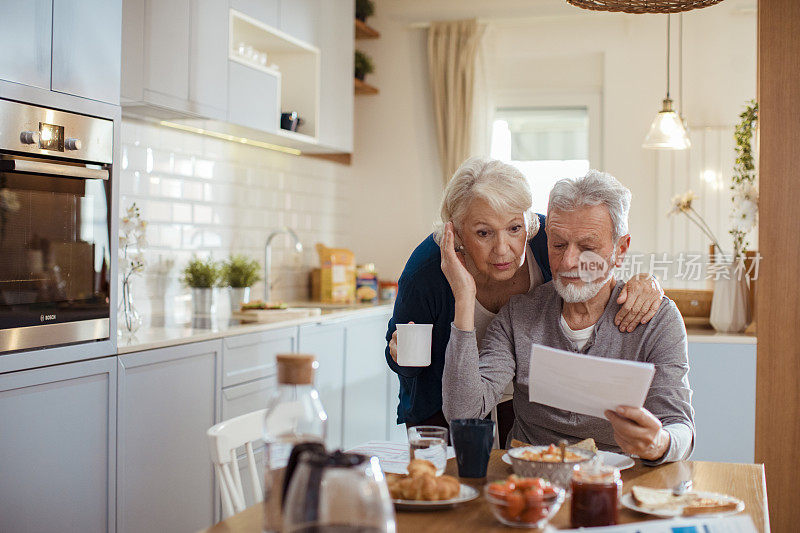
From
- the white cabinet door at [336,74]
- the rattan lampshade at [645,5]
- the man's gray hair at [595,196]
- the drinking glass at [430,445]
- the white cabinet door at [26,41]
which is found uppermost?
the white cabinet door at [336,74]

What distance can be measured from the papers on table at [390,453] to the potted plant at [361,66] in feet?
13.2

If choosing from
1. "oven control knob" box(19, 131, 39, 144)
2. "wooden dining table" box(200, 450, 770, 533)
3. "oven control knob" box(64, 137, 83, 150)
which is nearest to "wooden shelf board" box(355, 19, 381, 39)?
"oven control knob" box(64, 137, 83, 150)

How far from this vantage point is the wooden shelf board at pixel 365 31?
5.46 meters

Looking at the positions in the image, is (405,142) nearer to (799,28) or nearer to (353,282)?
(353,282)

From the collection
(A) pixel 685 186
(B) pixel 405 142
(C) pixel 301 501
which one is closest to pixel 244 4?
(B) pixel 405 142

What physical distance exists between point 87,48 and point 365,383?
2.65 metres

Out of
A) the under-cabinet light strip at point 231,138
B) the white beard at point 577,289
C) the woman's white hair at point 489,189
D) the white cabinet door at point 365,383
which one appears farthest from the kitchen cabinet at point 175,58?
the white beard at point 577,289

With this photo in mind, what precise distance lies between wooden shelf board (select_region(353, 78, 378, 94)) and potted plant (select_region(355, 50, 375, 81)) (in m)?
0.05

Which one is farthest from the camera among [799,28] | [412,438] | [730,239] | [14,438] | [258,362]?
Result: [730,239]

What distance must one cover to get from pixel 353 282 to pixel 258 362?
1.74 m

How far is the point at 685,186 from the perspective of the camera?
520 centimetres

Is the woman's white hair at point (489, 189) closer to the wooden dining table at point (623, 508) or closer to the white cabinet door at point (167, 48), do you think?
the wooden dining table at point (623, 508)

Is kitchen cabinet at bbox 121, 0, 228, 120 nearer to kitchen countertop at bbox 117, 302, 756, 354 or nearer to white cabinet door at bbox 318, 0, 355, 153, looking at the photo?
kitchen countertop at bbox 117, 302, 756, 354

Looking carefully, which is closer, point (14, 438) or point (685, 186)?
point (14, 438)
